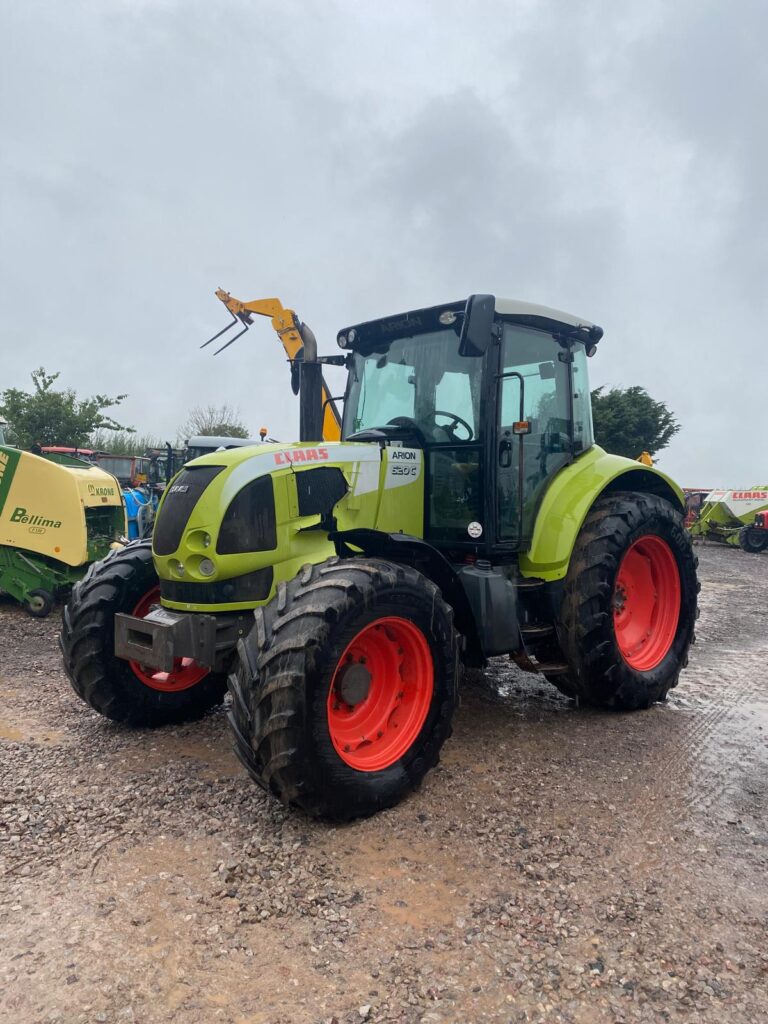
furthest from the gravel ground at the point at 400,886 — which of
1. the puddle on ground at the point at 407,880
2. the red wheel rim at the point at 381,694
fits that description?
the red wheel rim at the point at 381,694

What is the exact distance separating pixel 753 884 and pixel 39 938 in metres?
2.50

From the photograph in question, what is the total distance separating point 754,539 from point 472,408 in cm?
1503

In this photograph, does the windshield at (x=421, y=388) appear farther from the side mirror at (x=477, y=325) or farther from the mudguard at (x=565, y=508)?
the mudguard at (x=565, y=508)

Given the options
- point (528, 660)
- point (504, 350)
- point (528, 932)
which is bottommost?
point (528, 932)

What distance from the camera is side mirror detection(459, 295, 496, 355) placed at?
330 cm

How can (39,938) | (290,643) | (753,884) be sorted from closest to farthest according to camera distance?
(39,938) < (753,884) < (290,643)

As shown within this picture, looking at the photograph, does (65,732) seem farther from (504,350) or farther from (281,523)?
(504,350)

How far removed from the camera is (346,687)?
10.2ft

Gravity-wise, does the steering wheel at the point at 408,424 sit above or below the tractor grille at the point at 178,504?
above

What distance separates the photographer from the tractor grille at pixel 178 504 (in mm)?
3297

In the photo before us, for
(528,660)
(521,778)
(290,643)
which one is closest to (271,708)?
(290,643)

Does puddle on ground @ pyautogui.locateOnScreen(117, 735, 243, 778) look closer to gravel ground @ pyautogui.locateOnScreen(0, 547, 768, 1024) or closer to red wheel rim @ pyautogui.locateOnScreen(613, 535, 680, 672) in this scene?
gravel ground @ pyautogui.locateOnScreen(0, 547, 768, 1024)

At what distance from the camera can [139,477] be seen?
48.8 ft

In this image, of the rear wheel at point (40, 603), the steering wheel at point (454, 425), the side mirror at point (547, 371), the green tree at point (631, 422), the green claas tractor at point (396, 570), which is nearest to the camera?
the green claas tractor at point (396, 570)
